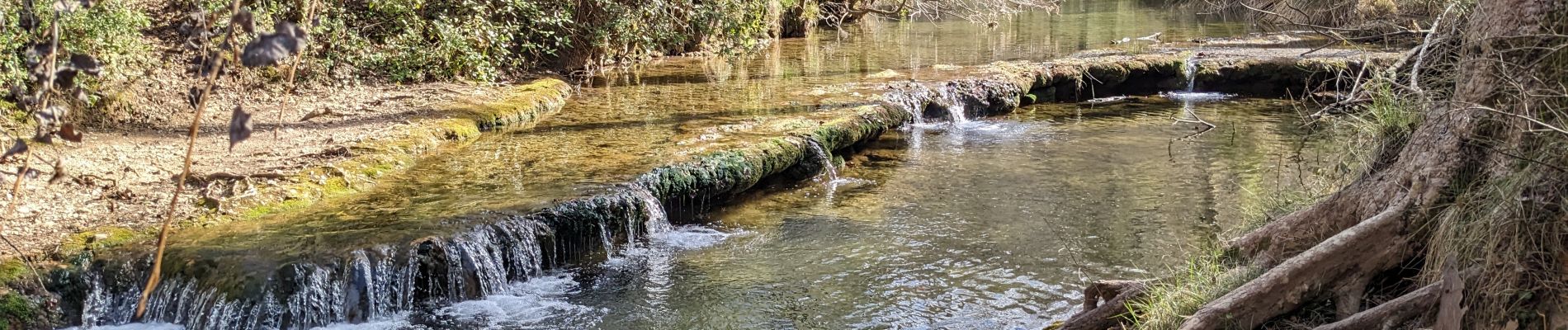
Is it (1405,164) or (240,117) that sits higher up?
(240,117)

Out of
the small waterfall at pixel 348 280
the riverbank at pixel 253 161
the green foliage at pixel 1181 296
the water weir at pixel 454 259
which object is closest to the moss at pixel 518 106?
→ the riverbank at pixel 253 161

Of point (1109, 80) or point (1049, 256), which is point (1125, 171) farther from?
point (1109, 80)

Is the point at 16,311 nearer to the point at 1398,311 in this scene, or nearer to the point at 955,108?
the point at 1398,311

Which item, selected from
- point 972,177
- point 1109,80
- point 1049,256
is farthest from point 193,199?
point 1109,80

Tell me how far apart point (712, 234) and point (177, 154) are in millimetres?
3744

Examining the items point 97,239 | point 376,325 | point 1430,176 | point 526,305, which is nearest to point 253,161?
point 97,239

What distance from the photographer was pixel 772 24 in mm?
19703

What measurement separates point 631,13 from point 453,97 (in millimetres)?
3286

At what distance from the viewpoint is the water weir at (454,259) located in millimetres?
5910

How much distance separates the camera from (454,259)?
6.52 metres

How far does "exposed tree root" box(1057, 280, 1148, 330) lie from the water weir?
1498 millimetres

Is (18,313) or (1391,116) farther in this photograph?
(18,313)

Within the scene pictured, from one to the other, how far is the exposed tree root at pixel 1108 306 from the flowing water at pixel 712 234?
79 cm

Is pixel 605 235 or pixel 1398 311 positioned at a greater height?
pixel 1398 311
